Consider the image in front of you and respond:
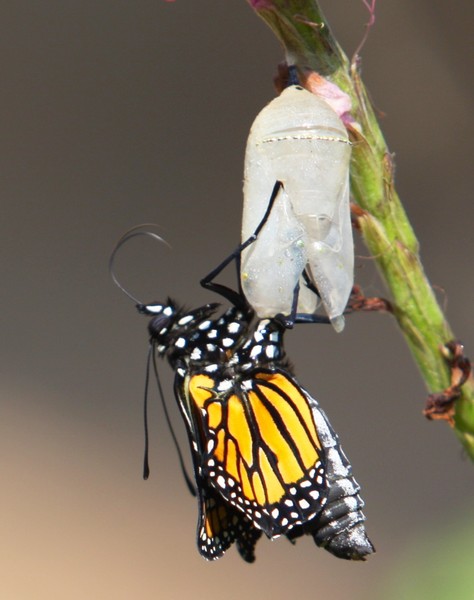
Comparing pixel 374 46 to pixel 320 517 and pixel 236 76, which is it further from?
pixel 320 517

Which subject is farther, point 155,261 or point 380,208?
point 155,261

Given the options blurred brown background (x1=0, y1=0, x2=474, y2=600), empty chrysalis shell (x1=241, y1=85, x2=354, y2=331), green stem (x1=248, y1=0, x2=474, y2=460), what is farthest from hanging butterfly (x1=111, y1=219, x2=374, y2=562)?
blurred brown background (x1=0, y1=0, x2=474, y2=600)

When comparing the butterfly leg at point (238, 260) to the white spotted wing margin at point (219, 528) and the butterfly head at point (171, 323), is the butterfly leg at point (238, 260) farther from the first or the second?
the white spotted wing margin at point (219, 528)

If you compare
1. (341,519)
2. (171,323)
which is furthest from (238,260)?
(341,519)

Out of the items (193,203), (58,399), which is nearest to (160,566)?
(58,399)

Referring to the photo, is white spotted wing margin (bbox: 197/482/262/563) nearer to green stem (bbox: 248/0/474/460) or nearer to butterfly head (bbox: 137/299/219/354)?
butterfly head (bbox: 137/299/219/354)

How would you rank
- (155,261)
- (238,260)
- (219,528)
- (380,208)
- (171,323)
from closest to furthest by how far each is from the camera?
(380,208), (238,260), (219,528), (171,323), (155,261)

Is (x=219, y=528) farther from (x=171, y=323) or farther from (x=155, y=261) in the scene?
(x=155, y=261)
